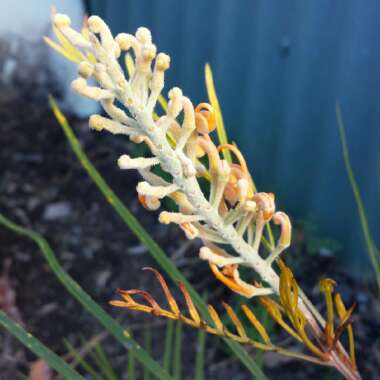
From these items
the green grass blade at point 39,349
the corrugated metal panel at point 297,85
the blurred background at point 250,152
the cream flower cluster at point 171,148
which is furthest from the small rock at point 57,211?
the cream flower cluster at point 171,148

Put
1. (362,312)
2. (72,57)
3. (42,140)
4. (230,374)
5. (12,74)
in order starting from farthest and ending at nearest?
1. (12,74)
2. (42,140)
3. (362,312)
4. (230,374)
5. (72,57)

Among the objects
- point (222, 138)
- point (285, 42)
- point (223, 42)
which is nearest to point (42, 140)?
point (223, 42)

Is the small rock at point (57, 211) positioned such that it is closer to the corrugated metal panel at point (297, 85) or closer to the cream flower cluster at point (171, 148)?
the corrugated metal panel at point (297, 85)

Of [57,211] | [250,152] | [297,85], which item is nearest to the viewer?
[297,85]

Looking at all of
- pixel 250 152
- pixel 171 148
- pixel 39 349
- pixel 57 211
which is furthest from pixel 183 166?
pixel 57 211

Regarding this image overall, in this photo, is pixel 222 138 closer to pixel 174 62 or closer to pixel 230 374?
pixel 230 374

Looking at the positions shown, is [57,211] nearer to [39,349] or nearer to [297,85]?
[297,85]
